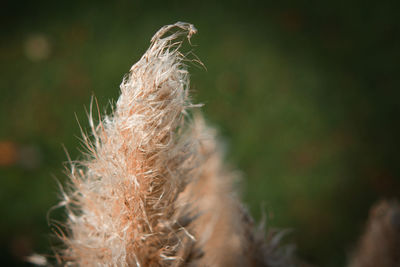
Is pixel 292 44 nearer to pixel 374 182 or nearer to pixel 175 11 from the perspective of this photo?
pixel 175 11

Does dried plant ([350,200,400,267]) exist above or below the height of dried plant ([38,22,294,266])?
below

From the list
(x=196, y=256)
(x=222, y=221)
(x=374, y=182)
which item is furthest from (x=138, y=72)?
(x=374, y=182)

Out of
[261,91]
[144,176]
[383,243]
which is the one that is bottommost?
[261,91]

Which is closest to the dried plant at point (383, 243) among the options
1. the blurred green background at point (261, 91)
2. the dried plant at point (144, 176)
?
the dried plant at point (144, 176)

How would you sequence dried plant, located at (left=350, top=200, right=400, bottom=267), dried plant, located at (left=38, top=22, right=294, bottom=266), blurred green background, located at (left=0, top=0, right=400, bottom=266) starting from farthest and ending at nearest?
blurred green background, located at (left=0, top=0, right=400, bottom=266) → dried plant, located at (left=350, top=200, right=400, bottom=267) → dried plant, located at (left=38, top=22, right=294, bottom=266)

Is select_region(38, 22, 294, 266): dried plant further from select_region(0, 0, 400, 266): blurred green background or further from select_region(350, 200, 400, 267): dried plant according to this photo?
select_region(0, 0, 400, 266): blurred green background

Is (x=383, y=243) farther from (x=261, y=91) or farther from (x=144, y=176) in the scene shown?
(x=261, y=91)

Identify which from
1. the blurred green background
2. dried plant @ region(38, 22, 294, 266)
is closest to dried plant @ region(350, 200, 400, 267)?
dried plant @ region(38, 22, 294, 266)

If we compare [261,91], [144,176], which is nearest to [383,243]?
[144,176]

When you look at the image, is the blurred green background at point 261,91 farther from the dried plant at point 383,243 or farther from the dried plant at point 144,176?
the dried plant at point 144,176
